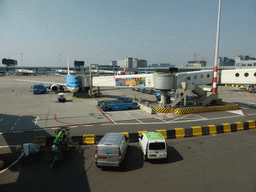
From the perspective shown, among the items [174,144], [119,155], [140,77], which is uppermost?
[140,77]

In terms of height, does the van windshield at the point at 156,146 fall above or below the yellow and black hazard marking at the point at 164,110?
above

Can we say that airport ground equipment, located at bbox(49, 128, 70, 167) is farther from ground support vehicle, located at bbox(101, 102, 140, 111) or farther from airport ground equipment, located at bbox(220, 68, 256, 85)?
airport ground equipment, located at bbox(220, 68, 256, 85)

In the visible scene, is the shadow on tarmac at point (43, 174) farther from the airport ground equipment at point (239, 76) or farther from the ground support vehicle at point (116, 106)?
the airport ground equipment at point (239, 76)

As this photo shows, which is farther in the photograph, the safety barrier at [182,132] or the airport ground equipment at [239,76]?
the airport ground equipment at [239,76]

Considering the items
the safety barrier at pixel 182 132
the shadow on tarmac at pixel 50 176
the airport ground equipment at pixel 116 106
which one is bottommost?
the shadow on tarmac at pixel 50 176

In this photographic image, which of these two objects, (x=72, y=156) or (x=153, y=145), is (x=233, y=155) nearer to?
(x=153, y=145)

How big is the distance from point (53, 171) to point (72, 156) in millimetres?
2501

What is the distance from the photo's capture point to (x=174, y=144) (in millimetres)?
18500

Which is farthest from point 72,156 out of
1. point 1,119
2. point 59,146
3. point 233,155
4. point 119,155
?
point 1,119

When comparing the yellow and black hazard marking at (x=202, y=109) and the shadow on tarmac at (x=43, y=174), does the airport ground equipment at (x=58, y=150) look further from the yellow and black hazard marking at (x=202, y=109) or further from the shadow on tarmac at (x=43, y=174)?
the yellow and black hazard marking at (x=202, y=109)

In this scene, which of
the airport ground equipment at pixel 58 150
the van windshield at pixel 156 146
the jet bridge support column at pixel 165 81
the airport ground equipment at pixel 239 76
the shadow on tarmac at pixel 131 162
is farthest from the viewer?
the airport ground equipment at pixel 239 76

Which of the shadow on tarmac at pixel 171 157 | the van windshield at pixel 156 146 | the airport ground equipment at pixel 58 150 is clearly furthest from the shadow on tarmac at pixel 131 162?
the airport ground equipment at pixel 58 150

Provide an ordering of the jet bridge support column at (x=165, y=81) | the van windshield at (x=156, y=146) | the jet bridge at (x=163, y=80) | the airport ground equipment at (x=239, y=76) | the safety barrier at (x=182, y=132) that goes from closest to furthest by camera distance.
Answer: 1. the van windshield at (x=156, y=146)
2. the safety barrier at (x=182, y=132)
3. the jet bridge support column at (x=165, y=81)
4. the jet bridge at (x=163, y=80)
5. the airport ground equipment at (x=239, y=76)

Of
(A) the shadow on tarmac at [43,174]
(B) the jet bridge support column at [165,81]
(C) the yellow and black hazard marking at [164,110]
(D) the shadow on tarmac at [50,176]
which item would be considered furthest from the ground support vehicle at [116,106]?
(D) the shadow on tarmac at [50,176]
